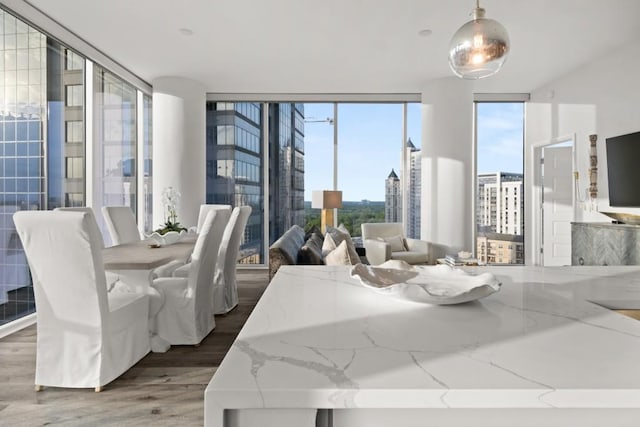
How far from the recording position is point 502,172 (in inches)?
246

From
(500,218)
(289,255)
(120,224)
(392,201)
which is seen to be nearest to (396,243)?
(392,201)

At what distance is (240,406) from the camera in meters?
0.57

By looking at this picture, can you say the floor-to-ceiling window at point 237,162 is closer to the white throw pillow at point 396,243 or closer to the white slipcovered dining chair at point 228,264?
the white throw pillow at point 396,243

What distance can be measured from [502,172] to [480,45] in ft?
16.5

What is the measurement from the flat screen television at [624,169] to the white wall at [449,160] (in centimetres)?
163

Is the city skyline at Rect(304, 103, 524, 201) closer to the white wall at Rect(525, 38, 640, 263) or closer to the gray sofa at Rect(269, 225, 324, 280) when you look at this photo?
the white wall at Rect(525, 38, 640, 263)

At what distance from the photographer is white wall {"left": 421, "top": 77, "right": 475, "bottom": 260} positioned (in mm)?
5402

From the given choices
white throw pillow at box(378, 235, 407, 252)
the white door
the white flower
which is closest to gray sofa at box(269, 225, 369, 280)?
the white flower

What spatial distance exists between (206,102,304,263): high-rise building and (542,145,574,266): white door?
3.71m

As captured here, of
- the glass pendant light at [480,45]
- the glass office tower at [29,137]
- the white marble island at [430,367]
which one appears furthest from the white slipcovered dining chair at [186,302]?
the white marble island at [430,367]

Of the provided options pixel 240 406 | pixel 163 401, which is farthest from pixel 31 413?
pixel 240 406

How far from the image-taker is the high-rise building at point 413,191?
20.5ft

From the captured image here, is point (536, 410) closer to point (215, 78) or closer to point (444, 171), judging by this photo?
point (444, 171)

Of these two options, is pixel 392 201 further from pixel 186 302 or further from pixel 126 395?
pixel 126 395
